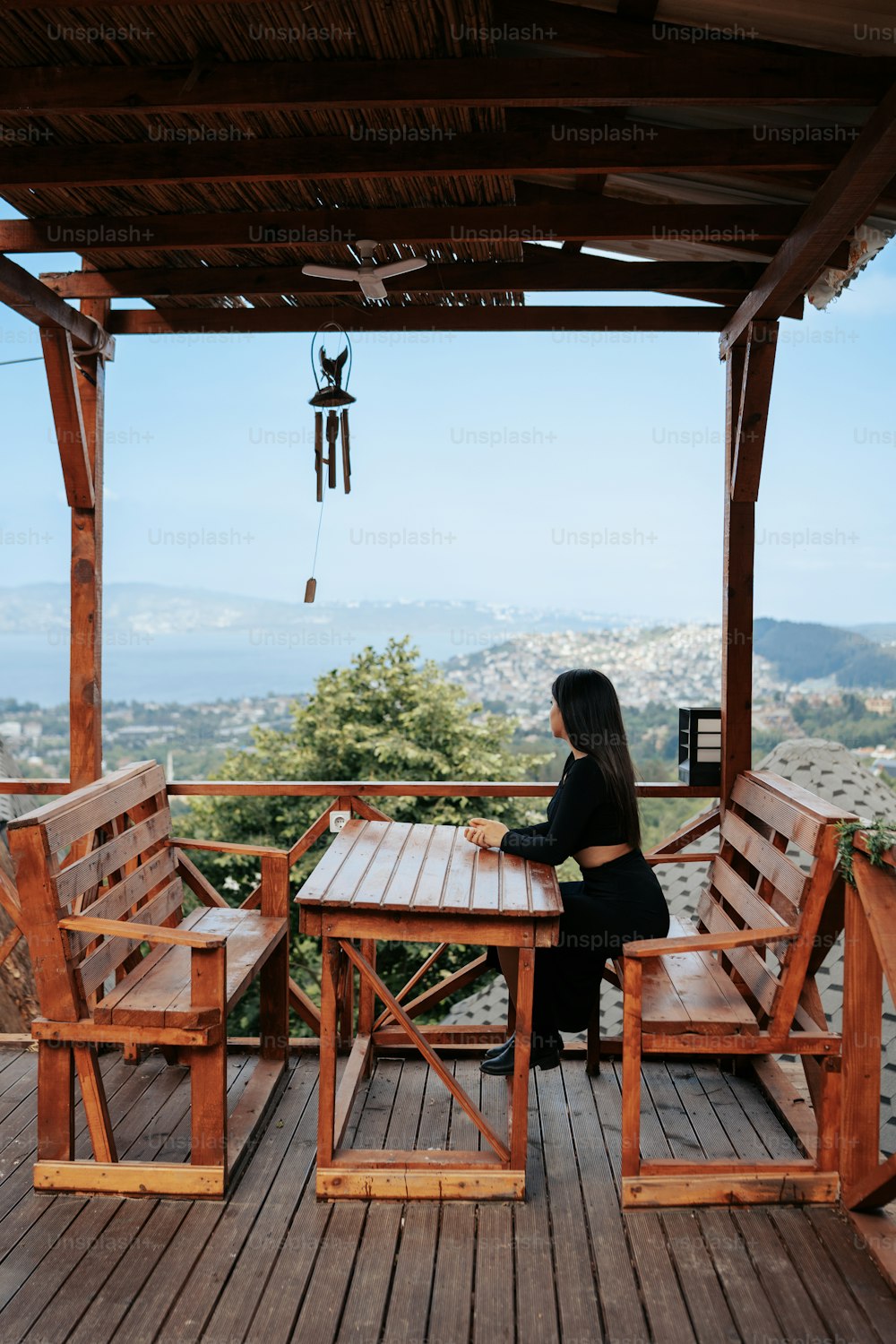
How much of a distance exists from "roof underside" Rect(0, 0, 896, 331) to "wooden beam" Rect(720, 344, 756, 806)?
47 cm

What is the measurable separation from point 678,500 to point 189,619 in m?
18.7

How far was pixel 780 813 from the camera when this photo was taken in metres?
3.19

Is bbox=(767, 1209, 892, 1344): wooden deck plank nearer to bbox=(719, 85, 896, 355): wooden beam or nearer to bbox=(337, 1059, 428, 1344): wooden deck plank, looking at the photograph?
bbox=(337, 1059, 428, 1344): wooden deck plank

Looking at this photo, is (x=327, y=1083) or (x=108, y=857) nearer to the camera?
(x=327, y=1083)

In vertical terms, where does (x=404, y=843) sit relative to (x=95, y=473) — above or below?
below

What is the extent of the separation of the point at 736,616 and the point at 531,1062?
186 centimetres

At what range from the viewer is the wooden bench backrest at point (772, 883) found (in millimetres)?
2770

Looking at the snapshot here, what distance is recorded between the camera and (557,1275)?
8.02 ft

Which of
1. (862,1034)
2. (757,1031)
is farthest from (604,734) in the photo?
(862,1034)

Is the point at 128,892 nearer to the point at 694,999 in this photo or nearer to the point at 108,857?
the point at 108,857

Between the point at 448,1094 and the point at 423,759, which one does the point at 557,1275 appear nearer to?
the point at 448,1094

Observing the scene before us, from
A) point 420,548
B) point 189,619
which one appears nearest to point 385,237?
point 189,619

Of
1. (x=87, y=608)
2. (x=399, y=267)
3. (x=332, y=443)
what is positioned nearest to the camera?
(x=399, y=267)

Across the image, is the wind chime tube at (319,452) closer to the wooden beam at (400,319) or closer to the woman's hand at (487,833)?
the wooden beam at (400,319)
